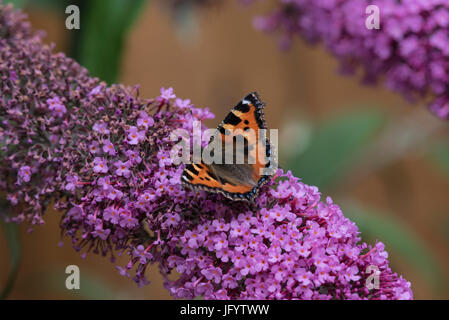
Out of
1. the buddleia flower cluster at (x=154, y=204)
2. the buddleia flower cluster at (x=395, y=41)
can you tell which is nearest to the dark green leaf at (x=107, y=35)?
the buddleia flower cluster at (x=154, y=204)

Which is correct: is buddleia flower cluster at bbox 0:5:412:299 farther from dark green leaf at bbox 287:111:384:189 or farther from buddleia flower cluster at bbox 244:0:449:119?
dark green leaf at bbox 287:111:384:189

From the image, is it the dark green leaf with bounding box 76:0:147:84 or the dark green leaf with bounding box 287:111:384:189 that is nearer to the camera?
the dark green leaf with bounding box 76:0:147:84

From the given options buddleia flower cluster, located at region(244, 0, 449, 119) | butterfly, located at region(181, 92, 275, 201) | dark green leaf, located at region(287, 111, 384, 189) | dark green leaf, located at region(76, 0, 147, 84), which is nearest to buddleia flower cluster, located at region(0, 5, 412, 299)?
butterfly, located at region(181, 92, 275, 201)

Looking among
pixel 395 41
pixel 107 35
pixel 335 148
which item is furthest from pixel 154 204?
pixel 335 148

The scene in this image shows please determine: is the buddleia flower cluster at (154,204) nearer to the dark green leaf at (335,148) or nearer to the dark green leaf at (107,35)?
the dark green leaf at (107,35)

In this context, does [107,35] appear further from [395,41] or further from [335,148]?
[335,148]
